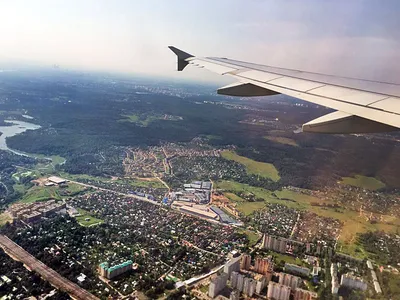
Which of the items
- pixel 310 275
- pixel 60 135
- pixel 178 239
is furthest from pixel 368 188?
pixel 60 135

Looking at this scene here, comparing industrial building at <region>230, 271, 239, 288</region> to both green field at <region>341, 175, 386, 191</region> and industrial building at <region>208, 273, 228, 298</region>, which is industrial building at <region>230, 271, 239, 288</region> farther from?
green field at <region>341, 175, 386, 191</region>

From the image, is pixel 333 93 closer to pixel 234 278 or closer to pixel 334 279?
pixel 234 278

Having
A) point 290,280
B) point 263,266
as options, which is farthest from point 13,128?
point 290,280

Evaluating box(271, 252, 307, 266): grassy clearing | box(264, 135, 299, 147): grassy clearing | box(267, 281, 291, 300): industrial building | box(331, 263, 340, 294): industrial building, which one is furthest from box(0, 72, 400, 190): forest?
box(267, 281, 291, 300): industrial building

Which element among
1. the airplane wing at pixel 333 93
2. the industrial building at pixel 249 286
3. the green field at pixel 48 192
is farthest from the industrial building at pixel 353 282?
the green field at pixel 48 192

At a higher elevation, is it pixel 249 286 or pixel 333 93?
pixel 333 93

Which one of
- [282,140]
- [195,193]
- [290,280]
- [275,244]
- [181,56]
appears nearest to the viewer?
[181,56]
